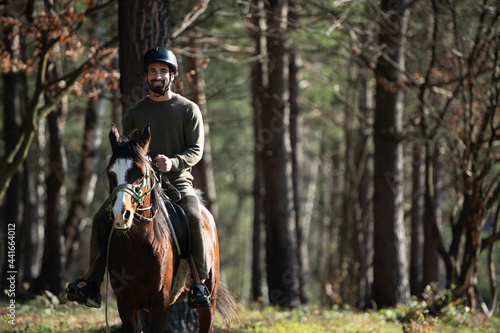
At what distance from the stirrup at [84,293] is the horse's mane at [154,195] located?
750 mm

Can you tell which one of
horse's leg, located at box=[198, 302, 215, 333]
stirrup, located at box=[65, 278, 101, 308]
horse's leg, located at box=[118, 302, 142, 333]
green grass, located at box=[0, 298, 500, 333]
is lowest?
green grass, located at box=[0, 298, 500, 333]

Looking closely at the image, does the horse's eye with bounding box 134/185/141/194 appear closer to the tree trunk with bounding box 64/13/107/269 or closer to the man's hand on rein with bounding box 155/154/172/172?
the man's hand on rein with bounding box 155/154/172/172

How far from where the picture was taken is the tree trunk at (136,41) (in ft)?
25.0

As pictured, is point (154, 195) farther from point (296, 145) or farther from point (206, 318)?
point (296, 145)

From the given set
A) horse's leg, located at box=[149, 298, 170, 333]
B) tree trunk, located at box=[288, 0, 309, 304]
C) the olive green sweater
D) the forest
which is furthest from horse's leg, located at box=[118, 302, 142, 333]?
tree trunk, located at box=[288, 0, 309, 304]

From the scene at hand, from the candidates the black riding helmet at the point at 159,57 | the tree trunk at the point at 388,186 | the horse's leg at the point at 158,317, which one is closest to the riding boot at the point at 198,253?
the horse's leg at the point at 158,317

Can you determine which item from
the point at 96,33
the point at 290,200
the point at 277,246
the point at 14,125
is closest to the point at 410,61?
the point at 290,200

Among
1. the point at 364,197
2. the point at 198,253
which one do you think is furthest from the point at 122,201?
the point at 364,197

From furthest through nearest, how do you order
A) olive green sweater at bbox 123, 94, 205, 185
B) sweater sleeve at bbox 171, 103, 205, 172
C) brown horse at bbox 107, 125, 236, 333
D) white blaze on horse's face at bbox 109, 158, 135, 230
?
olive green sweater at bbox 123, 94, 205, 185 → sweater sleeve at bbox 171, 103, 205, 172 → brown horse at bbox 107, 125, 236, 333 → white blaze on horse's face at bbox 109, 158, 135, 230

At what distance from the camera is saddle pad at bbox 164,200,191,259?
18.3 ft

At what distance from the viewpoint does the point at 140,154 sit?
474 cm

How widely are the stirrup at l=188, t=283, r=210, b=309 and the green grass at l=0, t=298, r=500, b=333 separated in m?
2.03

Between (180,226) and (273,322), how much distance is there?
4.25 meters

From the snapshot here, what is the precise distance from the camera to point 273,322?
9.21m
